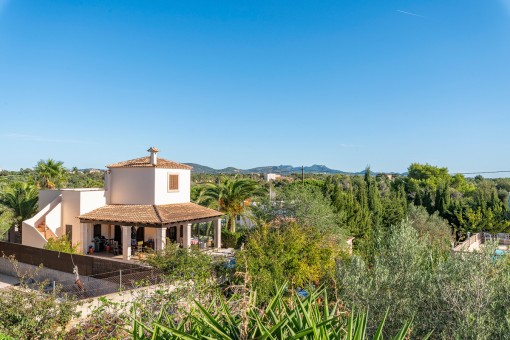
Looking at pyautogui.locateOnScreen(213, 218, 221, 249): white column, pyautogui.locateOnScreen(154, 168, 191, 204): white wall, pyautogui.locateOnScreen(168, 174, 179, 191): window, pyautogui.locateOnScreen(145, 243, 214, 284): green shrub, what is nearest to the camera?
pyautogui.locateOnScreen(145, 243, 214, 284): green shrub

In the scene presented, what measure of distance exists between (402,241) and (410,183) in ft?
209

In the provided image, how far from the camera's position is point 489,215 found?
40.0 meters

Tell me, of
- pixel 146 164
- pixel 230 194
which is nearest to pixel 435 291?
pixel 146 164

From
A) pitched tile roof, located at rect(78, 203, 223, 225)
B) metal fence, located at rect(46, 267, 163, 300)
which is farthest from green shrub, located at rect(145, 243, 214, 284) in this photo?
pitched tile roof, located at rect(78, 203, 223, 225)

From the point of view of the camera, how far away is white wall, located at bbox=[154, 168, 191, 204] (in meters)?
25.0

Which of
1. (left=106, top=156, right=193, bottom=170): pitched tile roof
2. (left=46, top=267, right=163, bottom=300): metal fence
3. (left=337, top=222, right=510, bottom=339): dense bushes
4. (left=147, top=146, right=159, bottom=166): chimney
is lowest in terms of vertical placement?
(left=46, top=267, right=163, bottom=300): metal fence

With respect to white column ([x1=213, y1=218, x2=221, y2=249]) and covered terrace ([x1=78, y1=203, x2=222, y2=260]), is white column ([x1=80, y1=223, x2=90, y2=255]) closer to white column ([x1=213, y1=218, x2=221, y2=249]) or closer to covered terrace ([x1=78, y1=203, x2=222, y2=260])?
covered terrace ([x1=78, y1=203, x2=222, y2=260])

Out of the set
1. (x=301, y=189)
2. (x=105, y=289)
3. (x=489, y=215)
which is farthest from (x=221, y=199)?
(x=489, y=215)

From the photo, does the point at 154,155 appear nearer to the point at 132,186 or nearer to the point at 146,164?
the point at 146,164

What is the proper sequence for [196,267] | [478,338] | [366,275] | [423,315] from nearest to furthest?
[478,338] → [423,315] → [366,275] → [196,267]

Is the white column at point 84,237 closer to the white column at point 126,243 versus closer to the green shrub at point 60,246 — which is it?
the green shrub at point 60,246

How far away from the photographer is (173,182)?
26391mm

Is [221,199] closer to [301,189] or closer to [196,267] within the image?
[301,189]

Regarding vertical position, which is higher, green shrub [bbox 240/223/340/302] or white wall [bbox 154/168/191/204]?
white wall [bbox 154/168/191/204]
